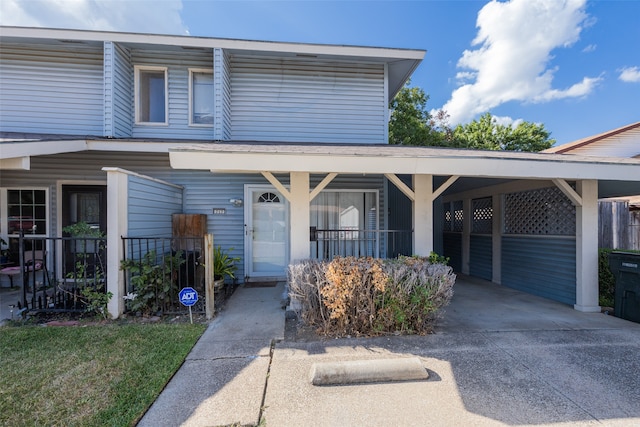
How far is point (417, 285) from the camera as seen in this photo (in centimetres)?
358

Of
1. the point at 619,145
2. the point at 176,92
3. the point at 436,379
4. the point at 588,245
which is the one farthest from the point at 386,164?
the point at 619,145

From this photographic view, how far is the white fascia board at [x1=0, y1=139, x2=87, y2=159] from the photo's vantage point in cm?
394

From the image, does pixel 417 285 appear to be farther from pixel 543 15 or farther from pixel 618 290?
pixel 543 15

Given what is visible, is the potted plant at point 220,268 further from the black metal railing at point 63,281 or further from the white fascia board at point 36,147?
the white fascia board at point 36,147

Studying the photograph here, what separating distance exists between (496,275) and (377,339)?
182 inches

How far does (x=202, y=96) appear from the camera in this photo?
6.60 metres

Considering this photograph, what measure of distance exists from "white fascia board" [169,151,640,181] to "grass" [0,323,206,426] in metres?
2.21

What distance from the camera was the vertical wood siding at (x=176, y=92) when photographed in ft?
21.0

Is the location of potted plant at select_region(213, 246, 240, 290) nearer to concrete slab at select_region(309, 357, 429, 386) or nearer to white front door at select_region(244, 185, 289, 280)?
white front door at select_region(244, 185, 289, 280)

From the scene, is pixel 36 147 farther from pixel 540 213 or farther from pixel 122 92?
pixel 540 213

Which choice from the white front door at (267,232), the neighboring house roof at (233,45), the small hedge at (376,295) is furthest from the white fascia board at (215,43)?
the small hedge at (376,295)

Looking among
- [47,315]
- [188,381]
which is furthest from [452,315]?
[47,315]

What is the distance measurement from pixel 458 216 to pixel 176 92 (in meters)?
8.24

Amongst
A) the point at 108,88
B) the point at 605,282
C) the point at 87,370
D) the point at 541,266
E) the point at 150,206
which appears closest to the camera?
the point at 87,370
